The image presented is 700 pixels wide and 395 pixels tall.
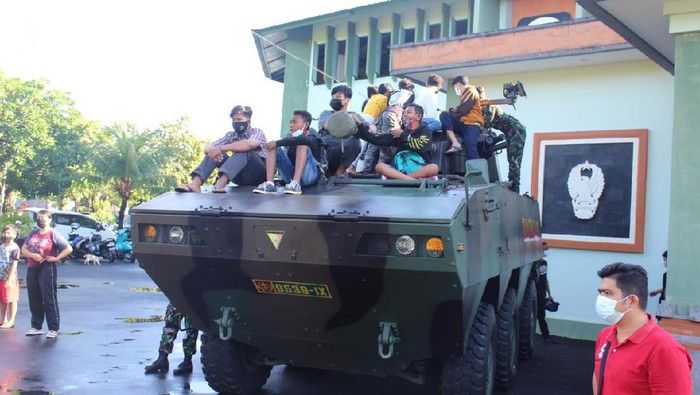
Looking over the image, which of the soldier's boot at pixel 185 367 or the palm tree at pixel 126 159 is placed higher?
the palm tree at pixel 126 159

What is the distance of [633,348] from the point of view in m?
2.84

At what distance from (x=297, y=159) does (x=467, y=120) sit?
2.05 meters

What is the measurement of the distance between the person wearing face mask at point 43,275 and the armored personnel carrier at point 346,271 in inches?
132

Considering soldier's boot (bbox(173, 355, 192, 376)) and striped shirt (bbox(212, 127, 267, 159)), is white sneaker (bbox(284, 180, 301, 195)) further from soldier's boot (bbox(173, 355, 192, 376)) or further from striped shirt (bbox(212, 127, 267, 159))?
soldier's boot (bbox(173, 355, 192, 376))

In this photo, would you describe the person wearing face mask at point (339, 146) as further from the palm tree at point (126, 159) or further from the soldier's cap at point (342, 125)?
the palm tree at point (126, 159)

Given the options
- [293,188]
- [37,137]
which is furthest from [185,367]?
[37,137]

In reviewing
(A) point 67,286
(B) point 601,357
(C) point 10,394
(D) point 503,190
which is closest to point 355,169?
(D) point 503,190

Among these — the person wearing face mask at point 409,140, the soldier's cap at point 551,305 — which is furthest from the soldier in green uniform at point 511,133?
the soldier's cap at point 551,305

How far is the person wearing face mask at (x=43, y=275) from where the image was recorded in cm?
819

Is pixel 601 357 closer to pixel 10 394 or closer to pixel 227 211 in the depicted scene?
pixel 227 211

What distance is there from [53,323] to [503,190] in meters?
5.15

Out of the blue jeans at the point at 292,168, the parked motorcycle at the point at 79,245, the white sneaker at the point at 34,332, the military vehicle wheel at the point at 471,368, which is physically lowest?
the parked motorcycle at the point at 79,245

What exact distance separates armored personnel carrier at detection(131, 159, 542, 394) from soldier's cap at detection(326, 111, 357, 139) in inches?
15.0

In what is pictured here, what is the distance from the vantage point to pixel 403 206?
4504mm
